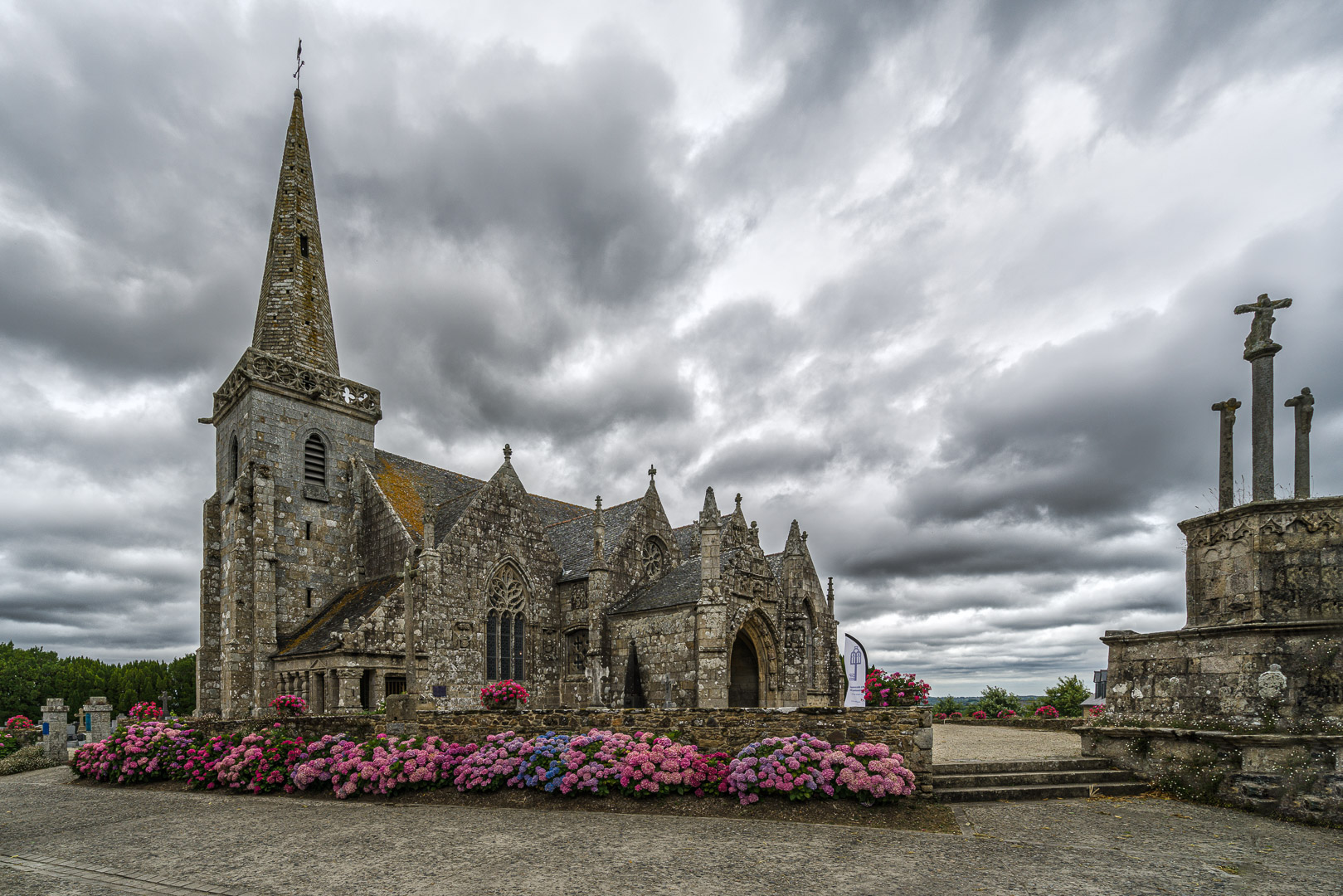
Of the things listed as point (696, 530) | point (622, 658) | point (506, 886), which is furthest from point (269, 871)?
point (696, 530)

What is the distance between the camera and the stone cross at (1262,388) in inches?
442

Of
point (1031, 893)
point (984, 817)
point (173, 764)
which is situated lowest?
point (173, 764)

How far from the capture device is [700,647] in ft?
71.7

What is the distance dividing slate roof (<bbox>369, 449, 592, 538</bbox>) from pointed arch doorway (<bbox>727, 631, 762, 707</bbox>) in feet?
29.2

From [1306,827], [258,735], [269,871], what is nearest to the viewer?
[269,871]

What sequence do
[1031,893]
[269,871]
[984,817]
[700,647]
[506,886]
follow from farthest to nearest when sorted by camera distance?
1. [700,647]
2. [984,817]
3. [269,871]
4. [506,886]
5. [1031,893]

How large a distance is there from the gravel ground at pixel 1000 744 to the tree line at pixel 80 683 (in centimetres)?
6109

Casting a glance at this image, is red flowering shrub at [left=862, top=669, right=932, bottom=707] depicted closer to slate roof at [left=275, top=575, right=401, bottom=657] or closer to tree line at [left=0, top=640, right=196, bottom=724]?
slate roof at [left=275, top=575, right=401, bottom=657]

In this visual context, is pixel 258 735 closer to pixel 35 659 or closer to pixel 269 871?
pixel 269 871

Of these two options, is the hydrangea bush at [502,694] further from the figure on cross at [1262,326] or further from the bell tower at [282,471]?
the figure on cross at [1262,326]

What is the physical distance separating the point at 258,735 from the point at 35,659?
7639 centimetres

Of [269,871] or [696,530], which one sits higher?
[696,530]

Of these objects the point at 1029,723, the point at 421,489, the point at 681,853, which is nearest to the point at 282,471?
the point at 421,489

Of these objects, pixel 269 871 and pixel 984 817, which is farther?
pixel 984 817
